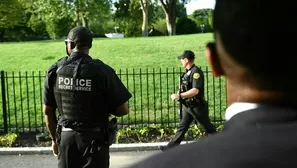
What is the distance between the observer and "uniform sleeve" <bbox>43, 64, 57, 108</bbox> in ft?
13.6

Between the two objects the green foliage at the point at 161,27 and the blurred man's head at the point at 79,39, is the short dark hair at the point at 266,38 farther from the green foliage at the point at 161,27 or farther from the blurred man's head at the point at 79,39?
the green foliage at the point at 161,27

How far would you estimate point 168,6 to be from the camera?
4141 cm

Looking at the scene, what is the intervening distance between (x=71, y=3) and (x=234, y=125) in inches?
1586

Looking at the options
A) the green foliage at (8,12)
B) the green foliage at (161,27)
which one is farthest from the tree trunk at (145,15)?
the green foliage at (8,12)

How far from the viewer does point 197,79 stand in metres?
7.39

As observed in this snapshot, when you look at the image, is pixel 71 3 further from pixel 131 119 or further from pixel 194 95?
pixel 194 95

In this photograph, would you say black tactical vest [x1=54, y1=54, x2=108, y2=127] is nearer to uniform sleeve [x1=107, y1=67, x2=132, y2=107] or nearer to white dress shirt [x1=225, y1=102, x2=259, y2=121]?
uniform sleeve [x1=107, y1=67, x2=132, y2=107]

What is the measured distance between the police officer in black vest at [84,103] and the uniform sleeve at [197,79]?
3418 millimetres

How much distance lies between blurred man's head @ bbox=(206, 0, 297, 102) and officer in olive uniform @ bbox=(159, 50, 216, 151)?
629 cm

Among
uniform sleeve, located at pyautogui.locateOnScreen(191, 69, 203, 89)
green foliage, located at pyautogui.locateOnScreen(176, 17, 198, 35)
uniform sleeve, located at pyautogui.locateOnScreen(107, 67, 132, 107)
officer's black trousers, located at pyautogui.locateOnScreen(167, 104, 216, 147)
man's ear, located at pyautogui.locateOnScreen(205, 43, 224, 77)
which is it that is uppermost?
green foliage, located at pyautogui.locateOnScreen(176, 17, 198, 35)

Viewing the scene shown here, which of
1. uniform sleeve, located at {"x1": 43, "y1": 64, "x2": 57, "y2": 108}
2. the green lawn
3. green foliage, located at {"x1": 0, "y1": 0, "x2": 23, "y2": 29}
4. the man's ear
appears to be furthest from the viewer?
green foliage, located at {"x1": 0, "y1": 0, "x2": 23, "y2": 29}

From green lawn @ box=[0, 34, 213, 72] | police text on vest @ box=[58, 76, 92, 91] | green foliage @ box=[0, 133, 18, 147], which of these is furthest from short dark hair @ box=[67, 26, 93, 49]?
green lawn @ box=[0, 34, 213, 72]

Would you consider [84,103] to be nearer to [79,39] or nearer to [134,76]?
[79,39]

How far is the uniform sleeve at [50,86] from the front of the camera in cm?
415
